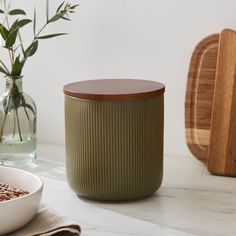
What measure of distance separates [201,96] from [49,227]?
0.54 metres

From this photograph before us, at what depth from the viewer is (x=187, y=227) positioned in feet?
3.71

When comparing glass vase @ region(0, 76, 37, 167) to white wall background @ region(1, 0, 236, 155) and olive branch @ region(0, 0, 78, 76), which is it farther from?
white wall background @ region(1, 0, 236, 155)

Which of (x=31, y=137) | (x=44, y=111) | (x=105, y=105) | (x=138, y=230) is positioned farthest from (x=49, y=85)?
(x=138, y=230)

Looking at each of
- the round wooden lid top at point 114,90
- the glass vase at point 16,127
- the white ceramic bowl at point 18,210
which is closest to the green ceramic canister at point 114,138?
the round wooden lid top at point 114,90

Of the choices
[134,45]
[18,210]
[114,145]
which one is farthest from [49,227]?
[134,45]

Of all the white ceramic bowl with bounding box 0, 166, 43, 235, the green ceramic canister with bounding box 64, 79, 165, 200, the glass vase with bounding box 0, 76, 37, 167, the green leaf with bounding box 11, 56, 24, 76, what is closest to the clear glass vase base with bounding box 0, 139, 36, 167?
the glass vase with bounding box 0, 76, 37, 167

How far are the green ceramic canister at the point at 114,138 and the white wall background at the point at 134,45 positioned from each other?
262mm

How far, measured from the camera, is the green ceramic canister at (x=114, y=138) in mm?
1201

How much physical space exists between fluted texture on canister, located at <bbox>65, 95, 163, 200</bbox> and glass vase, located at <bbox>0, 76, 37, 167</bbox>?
261mm

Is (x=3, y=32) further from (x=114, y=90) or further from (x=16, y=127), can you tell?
(x=114, y=90)

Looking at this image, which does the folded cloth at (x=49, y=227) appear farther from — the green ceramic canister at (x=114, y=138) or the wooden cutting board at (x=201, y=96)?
the wooden cutting board at (x=201, y=96)

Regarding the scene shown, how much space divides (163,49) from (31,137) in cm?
35

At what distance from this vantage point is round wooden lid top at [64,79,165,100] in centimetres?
119

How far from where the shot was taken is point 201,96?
1.45 m
